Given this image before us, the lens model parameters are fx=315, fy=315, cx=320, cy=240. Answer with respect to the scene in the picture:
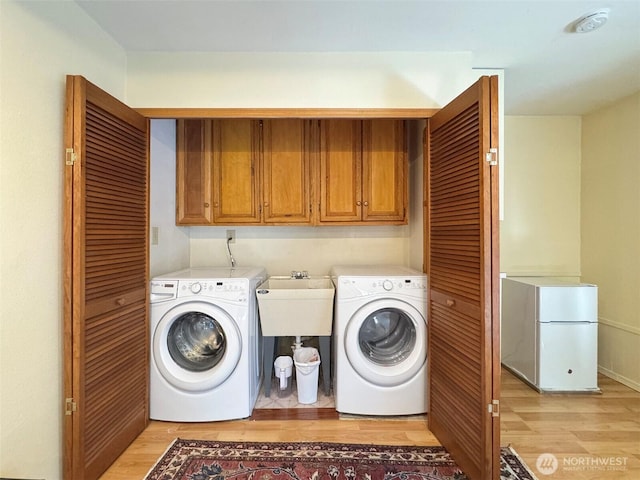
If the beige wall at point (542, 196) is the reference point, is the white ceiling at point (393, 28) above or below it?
above

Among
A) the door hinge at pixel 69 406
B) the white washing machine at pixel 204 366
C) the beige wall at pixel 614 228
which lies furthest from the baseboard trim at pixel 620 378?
the door hinge at pixel 69 406

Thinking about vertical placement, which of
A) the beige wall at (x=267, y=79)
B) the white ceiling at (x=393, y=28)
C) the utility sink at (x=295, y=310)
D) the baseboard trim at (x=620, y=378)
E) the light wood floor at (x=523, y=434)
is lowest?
the light wood floor at (x=523, y=434)

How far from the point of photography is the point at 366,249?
2836 millimetres

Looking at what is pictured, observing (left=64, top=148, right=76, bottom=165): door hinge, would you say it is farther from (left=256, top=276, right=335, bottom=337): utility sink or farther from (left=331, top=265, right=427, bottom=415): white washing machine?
(left=331, top=265, right=427, bottom=415): white washing machine

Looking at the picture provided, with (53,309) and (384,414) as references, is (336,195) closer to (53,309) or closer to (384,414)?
(384,414)

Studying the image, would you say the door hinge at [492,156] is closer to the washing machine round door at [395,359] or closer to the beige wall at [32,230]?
the washing machine round door at [395,359]

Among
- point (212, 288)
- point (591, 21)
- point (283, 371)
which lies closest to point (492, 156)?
Answer: point (591, 21)

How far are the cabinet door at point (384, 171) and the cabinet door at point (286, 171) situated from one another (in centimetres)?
47

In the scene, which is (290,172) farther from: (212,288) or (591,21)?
(591,21)

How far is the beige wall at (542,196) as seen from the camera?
9.86 feet

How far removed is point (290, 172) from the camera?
99.4 inches

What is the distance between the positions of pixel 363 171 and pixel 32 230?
2024 millimetres

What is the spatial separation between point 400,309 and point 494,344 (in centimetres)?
63

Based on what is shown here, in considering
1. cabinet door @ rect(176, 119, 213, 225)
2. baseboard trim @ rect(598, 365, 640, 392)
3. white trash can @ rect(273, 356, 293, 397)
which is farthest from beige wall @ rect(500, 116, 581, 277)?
cabinet door @ rect(176, 119, 213, 225)
